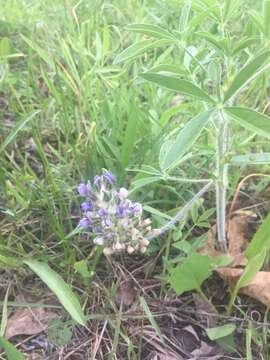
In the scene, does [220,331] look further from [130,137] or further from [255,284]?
[130,137]

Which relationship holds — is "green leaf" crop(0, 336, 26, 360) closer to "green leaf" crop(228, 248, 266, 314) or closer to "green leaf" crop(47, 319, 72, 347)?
"green leaf" crop(47, 319, 72, 347)

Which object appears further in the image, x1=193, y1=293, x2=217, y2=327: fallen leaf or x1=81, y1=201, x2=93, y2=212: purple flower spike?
x1=193, y1=293, x2=217, y2=327: fallen leaf

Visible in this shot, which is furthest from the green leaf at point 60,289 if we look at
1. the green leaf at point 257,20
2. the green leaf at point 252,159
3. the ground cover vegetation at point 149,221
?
the green leaf at point 257,20

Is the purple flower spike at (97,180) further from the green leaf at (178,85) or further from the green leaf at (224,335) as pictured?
the green leaf at (224,335)

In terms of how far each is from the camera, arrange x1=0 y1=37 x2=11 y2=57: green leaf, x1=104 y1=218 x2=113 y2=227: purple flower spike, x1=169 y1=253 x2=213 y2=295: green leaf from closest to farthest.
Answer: x1=104 y1=218 x2=113 y2=227: purple flower spike, x1=169 y1=253 x2=213 y2=295: green leaf, x1=0 y1=37 x2=11 y2=57: green leaf

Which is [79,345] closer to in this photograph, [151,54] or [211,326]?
[211,326]

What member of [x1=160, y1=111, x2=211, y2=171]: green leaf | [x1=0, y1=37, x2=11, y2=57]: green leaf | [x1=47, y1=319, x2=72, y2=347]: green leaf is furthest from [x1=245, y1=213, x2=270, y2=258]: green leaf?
[x1=0, y1=37, x2=11, y2=57]: green leaf

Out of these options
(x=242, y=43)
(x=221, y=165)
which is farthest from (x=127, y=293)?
(x=242, y=43)

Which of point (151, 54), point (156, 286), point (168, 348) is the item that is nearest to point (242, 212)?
point (156, 286)
